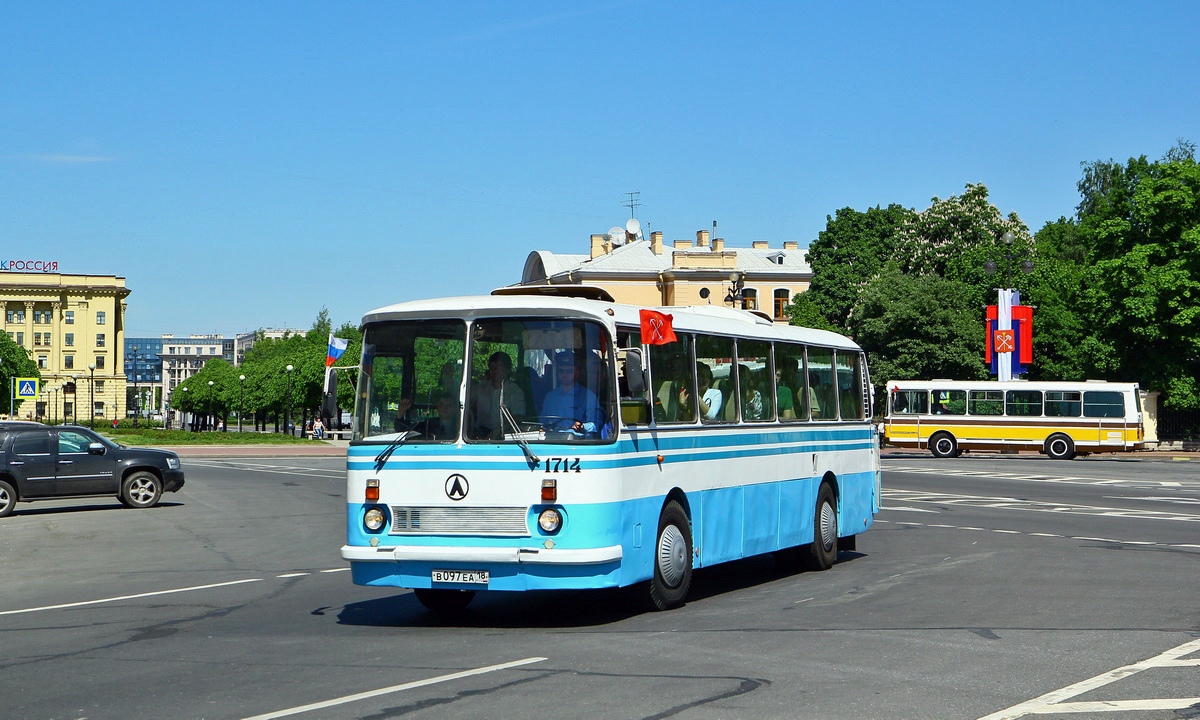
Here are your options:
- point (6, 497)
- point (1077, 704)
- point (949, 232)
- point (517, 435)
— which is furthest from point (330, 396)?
point (949, 232)

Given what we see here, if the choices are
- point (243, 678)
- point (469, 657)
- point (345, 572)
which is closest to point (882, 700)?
point (469, 657)

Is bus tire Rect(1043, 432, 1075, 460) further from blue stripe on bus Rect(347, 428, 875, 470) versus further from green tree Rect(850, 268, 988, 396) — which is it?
blue stripe on bus Rect(347, 428, 875, 470)

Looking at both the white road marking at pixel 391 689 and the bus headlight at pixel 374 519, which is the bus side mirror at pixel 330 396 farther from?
the white road marking at pixel 391 689

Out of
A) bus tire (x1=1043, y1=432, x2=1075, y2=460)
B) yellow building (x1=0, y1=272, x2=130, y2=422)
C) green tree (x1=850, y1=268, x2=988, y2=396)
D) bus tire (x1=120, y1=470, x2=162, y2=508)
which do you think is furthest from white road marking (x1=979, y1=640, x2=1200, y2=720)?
yellow building (x1=0, y1=272, x2=130, y2=422)

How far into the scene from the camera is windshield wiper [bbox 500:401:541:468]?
33.6 ft

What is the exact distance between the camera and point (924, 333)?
7012 centimetres

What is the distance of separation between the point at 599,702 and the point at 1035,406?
4592 cm

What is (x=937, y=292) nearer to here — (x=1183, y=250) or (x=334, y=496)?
(x=1183, y=250)

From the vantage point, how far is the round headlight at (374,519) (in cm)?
1064

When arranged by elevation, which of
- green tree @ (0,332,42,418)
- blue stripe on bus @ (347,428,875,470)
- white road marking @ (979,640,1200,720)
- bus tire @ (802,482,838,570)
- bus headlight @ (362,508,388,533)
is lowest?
white road marking @ (979,640,1200,720)

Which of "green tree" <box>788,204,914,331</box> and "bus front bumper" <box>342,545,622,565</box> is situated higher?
"green tree" <box>788,204,914,331</box>

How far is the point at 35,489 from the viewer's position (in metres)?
25.1

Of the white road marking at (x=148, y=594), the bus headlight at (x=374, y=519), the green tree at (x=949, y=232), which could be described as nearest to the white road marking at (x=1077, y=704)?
the bus headlight at (x=374, y=519)

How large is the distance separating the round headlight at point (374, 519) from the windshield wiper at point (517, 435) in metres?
1.23
